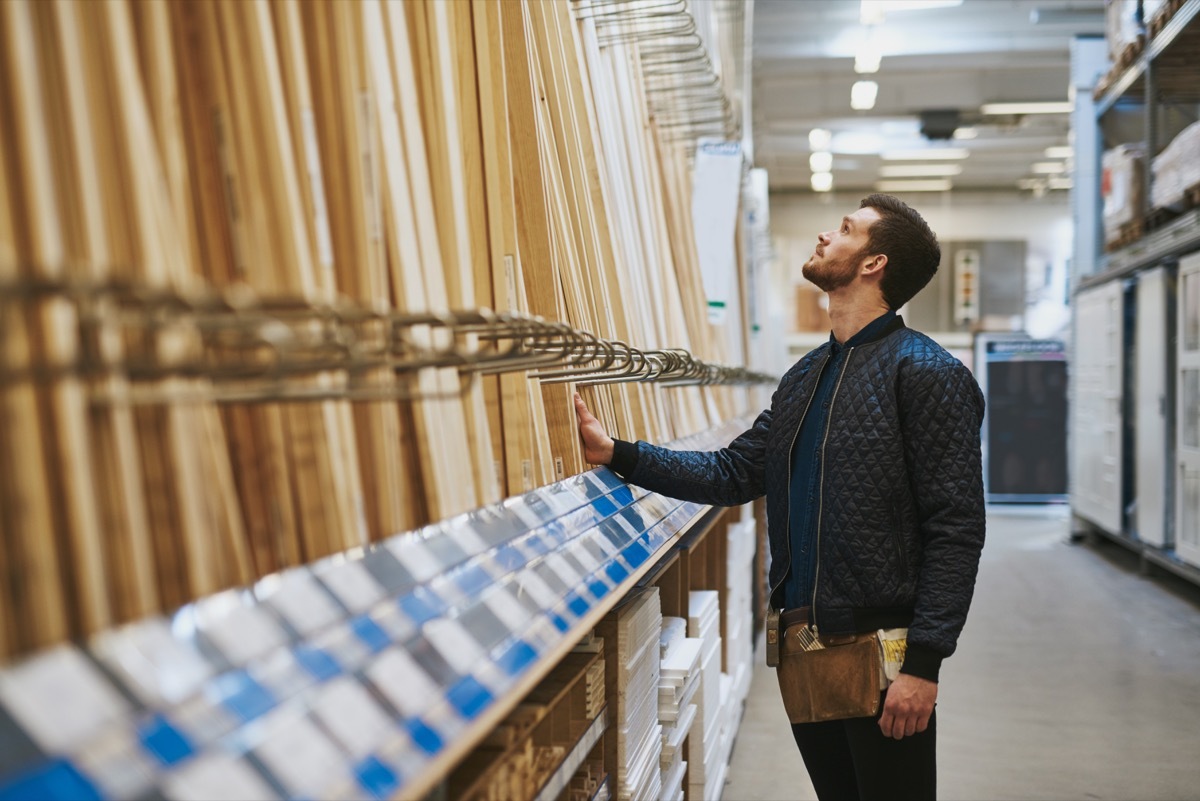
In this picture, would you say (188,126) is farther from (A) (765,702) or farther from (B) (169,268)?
(A) (765,702)

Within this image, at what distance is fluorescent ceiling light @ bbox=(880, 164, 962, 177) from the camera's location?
17.0m

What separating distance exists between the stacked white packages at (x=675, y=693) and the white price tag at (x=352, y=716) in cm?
165

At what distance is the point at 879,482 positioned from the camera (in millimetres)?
2111

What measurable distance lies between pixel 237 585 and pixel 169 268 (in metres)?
0.26

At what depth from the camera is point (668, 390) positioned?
313cm

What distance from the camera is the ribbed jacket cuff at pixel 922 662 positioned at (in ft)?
6.72

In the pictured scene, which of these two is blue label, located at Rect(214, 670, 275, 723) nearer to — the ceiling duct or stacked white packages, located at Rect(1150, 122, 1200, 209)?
stacked white packages, located at Rect(1150, 122, 1200, 209)

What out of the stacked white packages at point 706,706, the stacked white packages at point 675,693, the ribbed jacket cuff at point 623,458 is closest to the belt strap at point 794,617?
the stacked white packages at point 675,693

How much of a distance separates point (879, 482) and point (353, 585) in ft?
4.40

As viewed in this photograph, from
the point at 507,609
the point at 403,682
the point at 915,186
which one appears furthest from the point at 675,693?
the point at 915,186

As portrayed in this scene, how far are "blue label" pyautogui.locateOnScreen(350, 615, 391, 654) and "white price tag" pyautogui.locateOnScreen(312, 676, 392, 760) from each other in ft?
0.19

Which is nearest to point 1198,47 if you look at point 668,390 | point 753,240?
point 753,240

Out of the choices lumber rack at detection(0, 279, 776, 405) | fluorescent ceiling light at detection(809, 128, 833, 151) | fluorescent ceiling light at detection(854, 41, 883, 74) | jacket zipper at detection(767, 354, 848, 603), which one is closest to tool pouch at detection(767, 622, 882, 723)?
jacket zipper at detection(767, 354, 848, 603)

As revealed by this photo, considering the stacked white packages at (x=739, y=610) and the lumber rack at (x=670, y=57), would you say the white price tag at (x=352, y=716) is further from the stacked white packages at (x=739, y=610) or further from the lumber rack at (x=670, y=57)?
the stacked white packages at (x=739, y=610)
